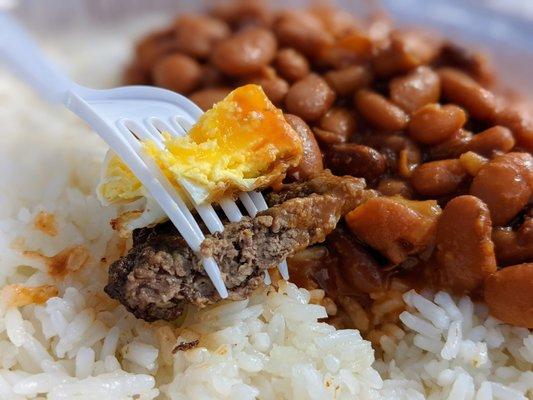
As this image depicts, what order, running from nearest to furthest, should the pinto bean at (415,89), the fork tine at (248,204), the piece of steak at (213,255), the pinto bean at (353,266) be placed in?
the piece of steak at (213,255), the fork tine at (248,204), the pinto bean at (353,266), the pinto bean at (415,89)

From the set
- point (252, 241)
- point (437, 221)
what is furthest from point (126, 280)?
point (437, 221)

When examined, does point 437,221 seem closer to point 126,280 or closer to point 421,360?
point 421,360

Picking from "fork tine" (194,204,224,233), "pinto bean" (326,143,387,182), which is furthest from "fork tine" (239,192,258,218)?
"pinto bean" (326,143,387,182)

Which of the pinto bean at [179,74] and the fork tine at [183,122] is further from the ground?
the pinto bean at [179,74]

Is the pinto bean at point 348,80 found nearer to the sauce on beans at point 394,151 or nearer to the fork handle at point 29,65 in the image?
the sauce on beans at point 394,151

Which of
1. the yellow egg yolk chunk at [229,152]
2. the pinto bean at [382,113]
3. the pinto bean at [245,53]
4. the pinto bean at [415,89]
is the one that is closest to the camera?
the yellow egg yolk chunk at [229,152]

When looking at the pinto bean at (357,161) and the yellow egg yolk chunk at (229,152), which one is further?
the pinto bean at (357,161)

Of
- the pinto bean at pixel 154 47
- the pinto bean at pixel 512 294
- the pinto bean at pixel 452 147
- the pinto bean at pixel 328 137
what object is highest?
the pinto bean at pixel 154 47

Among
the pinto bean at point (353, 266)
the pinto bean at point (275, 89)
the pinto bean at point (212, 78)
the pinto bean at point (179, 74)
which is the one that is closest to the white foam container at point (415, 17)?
the pinto bean at point (179, 74)
